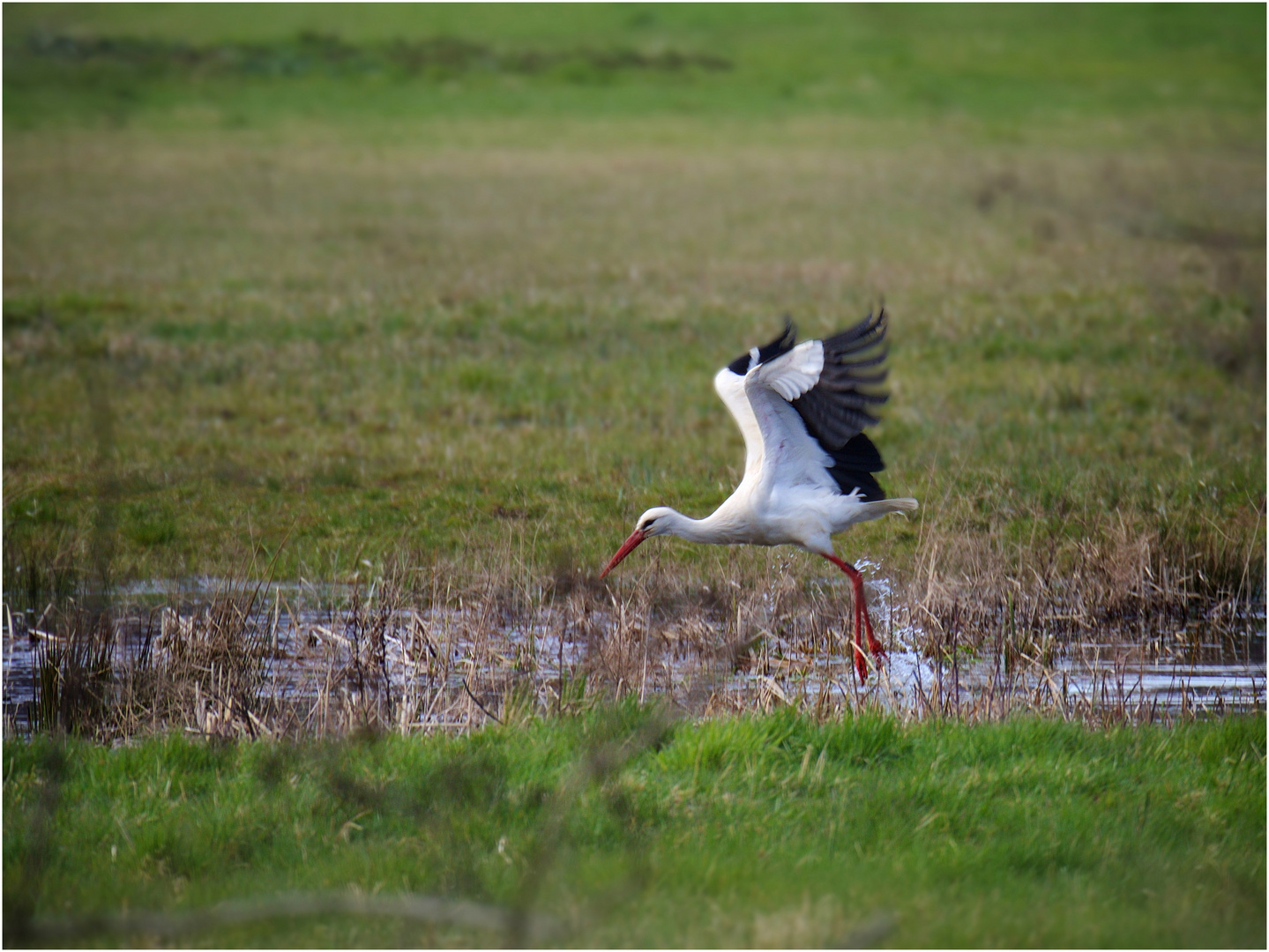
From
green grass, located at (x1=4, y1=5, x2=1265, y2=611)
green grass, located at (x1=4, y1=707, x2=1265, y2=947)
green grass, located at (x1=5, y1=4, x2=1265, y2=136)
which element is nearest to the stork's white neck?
green grass, located at (x1=4, y1=5, x2=1265, y2=611)

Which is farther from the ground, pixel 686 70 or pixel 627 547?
pixel 686 70

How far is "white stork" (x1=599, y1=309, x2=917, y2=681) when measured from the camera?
6457 millimetres

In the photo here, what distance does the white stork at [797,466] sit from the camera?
254 inches

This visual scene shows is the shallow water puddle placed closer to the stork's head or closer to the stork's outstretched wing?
the stork's head

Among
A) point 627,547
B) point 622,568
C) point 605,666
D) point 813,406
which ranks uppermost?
point 813,406

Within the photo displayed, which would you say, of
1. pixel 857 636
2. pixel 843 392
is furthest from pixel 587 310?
pixel 857 636

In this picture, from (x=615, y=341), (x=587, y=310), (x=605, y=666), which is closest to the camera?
(x=605, y=666)

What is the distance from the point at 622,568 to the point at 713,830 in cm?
382

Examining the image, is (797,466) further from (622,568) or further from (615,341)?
(615,341)

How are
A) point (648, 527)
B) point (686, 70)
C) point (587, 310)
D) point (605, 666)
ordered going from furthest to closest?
point (686, 70) → point (587, 310) → point (648, 527) → point (605, 666)

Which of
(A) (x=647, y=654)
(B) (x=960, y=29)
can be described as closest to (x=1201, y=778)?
(A) (x=647, y=654)

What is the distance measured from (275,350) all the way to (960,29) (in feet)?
129

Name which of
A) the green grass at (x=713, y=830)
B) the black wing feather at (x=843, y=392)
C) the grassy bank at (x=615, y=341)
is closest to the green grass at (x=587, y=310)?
the grassy bank at (x=615, y=341)

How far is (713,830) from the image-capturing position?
4.39 metres
